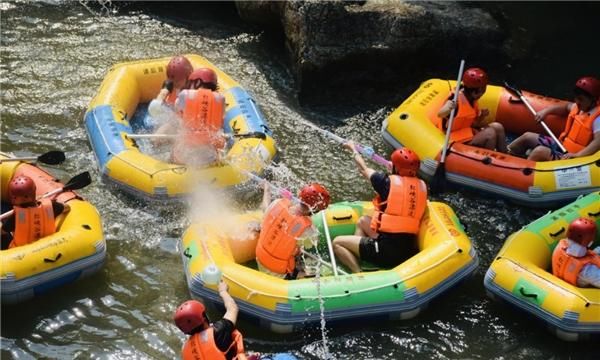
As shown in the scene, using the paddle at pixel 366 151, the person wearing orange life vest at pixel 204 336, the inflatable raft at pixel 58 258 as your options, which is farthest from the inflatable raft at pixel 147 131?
→ the person wearing orange life vest at pixel 204 336

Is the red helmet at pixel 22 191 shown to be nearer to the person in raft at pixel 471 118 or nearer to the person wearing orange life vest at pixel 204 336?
the person wearing orange life vest at pixel 204 336

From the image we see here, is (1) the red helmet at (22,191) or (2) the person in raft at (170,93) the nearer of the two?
(1) the red helmet at (22,191)

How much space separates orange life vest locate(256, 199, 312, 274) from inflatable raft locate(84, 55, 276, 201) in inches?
50.2

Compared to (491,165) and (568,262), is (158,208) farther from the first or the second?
(568,262)

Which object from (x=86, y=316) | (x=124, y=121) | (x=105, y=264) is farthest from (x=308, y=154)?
(x=86, y=316)

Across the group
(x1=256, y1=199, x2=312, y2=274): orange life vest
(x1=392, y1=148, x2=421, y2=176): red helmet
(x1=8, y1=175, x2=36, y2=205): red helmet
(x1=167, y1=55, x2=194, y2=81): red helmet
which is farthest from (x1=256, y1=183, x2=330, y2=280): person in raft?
(x1=167, y1=55, x2=194, y2=81): red helmet

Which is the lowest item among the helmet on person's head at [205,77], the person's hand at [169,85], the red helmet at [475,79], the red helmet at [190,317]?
the red helmet at [190,317]

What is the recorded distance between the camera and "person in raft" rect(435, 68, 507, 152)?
793cm

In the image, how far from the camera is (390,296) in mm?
6172

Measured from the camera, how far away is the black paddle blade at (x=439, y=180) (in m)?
7.93

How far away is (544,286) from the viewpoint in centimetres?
622

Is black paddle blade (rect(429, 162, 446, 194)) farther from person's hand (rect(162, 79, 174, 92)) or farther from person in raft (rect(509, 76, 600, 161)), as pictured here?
person's hand (rect(162, 79, 174, 92))

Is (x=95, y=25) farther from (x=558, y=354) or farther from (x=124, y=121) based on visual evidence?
(x=558, y=354)

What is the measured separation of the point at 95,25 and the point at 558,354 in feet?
24.9
